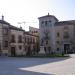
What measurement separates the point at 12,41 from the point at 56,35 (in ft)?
55.7

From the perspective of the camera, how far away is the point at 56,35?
198ft

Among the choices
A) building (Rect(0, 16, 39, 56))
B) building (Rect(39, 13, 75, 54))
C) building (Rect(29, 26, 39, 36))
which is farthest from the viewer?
building (Rect(29, 26, 39, 36))

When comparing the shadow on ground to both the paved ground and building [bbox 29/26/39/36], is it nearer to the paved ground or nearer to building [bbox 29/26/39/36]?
the paved ground

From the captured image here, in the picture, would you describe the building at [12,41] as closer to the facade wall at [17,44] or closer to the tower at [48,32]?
the facade wall at [17,44]


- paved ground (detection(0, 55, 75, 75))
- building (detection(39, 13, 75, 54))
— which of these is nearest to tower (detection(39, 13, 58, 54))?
building (detection(39, 13, 75, 54))

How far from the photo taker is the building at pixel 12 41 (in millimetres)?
43994

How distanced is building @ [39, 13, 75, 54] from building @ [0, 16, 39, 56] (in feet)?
19.0

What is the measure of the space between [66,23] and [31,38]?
11.0 metres

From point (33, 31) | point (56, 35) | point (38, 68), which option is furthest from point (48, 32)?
point (38, 68)

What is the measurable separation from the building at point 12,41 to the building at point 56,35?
579 cm

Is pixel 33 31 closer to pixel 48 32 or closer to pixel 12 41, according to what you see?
pixel 48 32

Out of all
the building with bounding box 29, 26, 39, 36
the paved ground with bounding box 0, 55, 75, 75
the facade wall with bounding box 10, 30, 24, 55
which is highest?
the building with bounding box 29, 26, 39, 36

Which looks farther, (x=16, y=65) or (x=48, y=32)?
(x=48, y=32)

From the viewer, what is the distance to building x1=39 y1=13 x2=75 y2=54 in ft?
192
